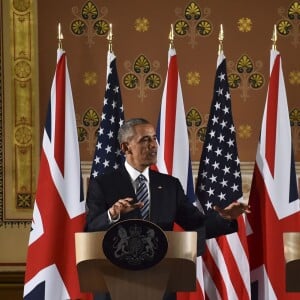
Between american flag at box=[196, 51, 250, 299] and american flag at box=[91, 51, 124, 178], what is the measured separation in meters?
0.55

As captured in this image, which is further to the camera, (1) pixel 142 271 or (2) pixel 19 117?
(2) pixel 19 117

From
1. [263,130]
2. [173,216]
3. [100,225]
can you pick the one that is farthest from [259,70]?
[100,225]

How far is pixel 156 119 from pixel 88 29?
771 millimetres

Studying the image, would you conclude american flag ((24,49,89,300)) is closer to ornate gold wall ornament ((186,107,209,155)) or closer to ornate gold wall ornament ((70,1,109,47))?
ornate gold wall ornament ((70,1,109,47))

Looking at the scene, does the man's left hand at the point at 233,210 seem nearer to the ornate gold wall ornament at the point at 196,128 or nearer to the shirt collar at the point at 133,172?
the shirt collar at the point at 133,172

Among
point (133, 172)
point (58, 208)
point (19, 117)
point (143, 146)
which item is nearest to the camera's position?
point (143, 146)

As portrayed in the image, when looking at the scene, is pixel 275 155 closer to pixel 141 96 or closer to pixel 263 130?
pixel 263 130

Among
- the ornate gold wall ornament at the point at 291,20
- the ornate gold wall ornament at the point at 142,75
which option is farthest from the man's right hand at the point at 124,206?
Answer: the ornate gold wall ornament at the point at 291,20

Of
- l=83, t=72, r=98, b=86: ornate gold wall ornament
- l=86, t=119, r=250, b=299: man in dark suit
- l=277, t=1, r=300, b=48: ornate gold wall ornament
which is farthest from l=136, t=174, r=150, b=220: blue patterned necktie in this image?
l=277, t=1, r=300, b=48: ornate gold wall ornament

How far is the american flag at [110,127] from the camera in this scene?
15.8ft

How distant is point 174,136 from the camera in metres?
4.86

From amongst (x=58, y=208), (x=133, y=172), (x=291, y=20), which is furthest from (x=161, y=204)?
(x=291, y=20)

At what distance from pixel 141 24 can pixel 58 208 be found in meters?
1.46

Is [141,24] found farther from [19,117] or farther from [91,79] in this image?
[19,117]
